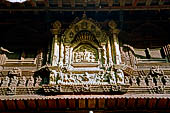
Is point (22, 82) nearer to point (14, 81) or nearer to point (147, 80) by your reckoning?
point (14, 81)

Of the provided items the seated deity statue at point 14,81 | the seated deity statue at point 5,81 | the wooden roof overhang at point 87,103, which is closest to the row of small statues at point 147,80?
the wooden roof overhang at point 87,103

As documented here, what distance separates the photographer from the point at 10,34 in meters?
8.73

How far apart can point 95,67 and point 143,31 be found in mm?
2423

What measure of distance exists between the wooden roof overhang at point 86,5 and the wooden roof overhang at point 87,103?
9.97 feet

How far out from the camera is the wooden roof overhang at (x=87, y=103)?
653 centimetres

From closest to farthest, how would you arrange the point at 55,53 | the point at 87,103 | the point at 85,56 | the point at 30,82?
the point at 87,103 < the point at 30,82 < the point at 55,53 < the point at 85,56

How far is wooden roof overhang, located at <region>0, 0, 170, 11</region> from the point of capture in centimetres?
810

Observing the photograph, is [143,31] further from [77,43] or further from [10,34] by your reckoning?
[10,34]

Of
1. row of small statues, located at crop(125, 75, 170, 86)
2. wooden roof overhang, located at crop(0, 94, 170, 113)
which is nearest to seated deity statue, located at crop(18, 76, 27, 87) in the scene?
wooden roof overhang, located at crop(0, 94, 170, 113)

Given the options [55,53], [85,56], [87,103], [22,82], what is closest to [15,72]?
[22,82]

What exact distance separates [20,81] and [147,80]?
352 cm

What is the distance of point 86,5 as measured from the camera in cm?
Result: 826

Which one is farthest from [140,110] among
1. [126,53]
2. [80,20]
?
[80,20]

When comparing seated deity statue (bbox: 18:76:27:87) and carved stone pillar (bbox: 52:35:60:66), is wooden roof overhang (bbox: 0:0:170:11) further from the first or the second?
seated deity statue (bbox: 18:76:27:87)
